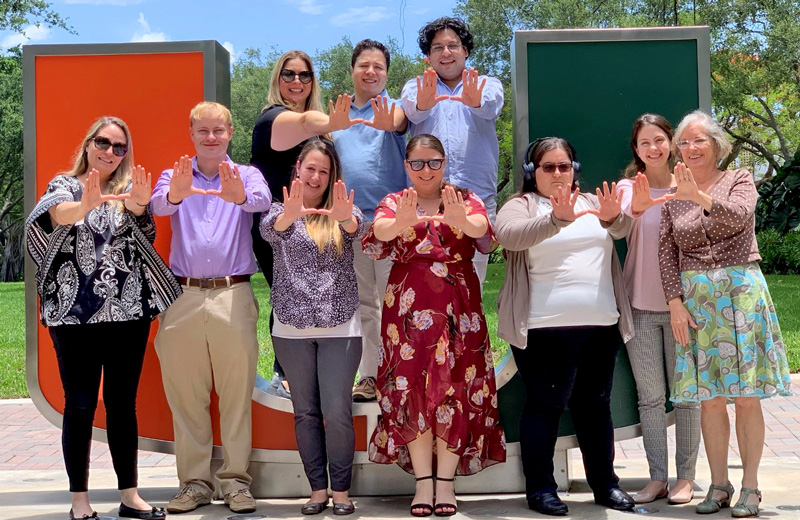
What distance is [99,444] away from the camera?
6.75m

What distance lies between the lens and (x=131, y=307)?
4.12 metres

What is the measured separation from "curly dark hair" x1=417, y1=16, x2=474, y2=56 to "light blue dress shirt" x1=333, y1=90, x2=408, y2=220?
0.34 m

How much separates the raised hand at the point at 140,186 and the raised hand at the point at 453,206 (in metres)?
1.33

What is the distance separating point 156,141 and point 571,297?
2.32m

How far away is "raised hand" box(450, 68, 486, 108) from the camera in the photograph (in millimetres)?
4312

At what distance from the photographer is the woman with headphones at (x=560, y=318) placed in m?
4.23

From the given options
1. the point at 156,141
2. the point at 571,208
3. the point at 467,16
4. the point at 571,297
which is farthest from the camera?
the point at 467,16

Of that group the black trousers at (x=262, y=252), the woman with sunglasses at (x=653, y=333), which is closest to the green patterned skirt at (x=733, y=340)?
the woman with sunglasses at (x=653, y=333)

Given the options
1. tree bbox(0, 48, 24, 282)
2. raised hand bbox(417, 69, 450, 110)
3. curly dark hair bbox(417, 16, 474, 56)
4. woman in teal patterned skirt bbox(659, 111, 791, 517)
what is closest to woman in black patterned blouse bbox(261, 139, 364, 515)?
raised hand bbox(417, 69, 450, 110)

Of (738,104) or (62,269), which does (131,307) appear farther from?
(738,104)

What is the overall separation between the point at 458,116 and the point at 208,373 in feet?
5.87

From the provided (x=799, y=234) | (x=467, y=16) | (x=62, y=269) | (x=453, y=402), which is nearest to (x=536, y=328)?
(x=453, y=402)

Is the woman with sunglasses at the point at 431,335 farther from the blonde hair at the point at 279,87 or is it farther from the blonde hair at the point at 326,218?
the blonde hair at the point at 279,87

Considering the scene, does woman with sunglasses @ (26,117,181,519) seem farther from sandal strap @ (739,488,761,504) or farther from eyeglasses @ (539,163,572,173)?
sandal strap @ (739,488,761,504)
